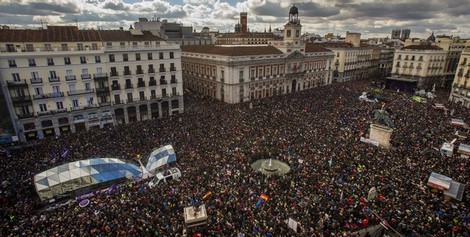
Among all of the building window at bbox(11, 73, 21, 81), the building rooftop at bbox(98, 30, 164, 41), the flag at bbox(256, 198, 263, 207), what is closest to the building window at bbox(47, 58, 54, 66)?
the building window at bbox(11, 73, 21, 81)

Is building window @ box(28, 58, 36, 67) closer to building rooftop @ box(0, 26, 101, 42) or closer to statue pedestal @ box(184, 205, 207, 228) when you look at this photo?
building rooftop @ box(0, 26, 101, 42)

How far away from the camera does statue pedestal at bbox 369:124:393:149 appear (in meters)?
31.5

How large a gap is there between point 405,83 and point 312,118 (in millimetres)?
46240

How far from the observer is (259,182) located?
2344 cm

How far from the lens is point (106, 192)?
23203 millimetres

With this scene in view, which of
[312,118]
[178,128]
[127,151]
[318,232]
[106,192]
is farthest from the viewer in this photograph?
[312,118]

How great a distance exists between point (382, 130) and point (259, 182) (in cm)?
1859

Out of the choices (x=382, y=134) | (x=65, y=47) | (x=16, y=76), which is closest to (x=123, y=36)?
(x=65, y=47)

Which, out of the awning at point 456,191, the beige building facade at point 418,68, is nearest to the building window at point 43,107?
the awning at point 456,191

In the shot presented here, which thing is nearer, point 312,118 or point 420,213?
point 420,213

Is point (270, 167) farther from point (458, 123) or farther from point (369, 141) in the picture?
point (458, 123)

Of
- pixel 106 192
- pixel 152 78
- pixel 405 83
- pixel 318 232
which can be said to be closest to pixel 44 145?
pixel 106 192

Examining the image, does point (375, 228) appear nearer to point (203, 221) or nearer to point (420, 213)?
point (420, 213)

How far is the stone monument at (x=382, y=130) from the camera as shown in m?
31.6
